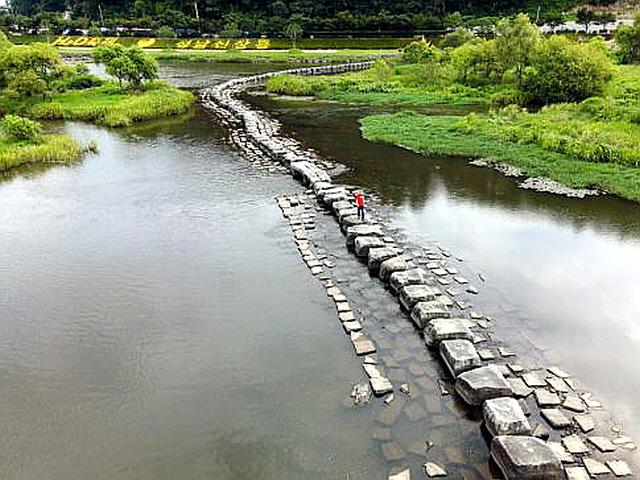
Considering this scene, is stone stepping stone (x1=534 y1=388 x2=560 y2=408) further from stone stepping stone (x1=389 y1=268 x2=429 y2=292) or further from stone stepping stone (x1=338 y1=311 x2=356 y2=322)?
stone stepping stone (x1=338 y1=311 x2=356 y2=322)

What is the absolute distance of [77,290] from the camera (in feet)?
50.3

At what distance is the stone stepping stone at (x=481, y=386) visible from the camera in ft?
34.4

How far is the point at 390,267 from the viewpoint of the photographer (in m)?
15.3

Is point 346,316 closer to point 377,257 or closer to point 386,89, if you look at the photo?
point 377,257

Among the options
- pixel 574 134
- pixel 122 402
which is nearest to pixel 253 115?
pixel 574 134

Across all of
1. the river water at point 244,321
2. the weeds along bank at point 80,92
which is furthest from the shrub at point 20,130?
the river water at point 244,321

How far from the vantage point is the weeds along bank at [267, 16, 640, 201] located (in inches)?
977

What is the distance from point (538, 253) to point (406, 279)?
16.0ft

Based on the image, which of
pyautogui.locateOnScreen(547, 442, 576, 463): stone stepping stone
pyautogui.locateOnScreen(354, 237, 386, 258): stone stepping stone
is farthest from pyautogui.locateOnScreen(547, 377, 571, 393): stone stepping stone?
pyautogui.locateOnScreen(354, 237, 386, 258): stone stepping stone

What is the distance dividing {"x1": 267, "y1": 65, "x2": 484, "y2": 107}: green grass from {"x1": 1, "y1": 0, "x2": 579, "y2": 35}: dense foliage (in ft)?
138

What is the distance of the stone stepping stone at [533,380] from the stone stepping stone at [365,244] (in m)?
A: 6.41

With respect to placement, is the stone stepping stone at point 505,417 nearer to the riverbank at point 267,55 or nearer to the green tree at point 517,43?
the green tree at point 517,43

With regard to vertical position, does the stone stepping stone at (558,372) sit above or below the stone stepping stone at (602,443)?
above

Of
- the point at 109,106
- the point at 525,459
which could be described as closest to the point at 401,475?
the point at 525,459
